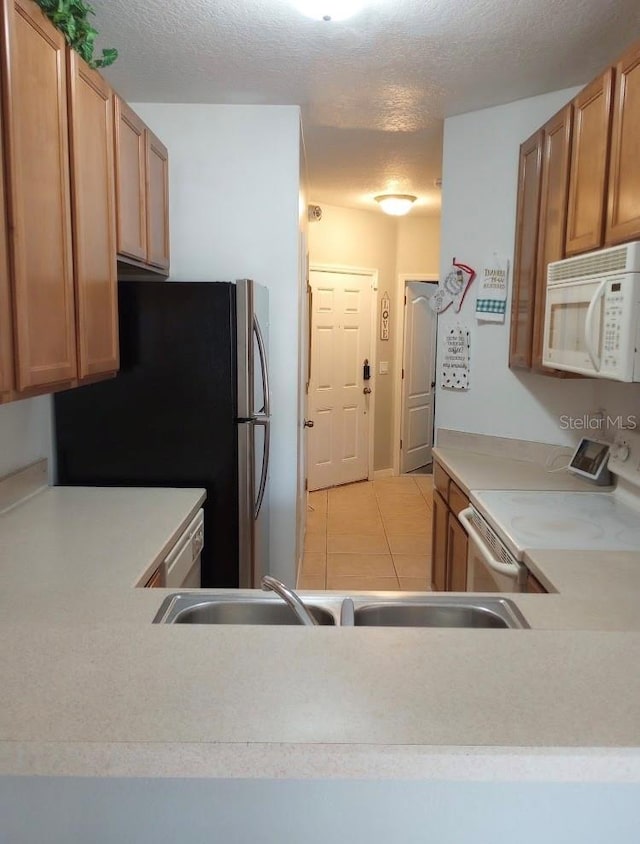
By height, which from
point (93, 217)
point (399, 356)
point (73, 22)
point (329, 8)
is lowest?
point (399, 356)

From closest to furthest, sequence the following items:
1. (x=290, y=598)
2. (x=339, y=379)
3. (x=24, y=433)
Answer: (x=290, y=598), (x=24, y=433), (x=339, y=379)

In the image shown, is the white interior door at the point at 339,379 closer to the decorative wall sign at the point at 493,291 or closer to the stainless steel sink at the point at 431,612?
the decorative wall sign at the point at 493,291

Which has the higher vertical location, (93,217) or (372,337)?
(93,217)

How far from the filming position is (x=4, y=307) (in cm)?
142

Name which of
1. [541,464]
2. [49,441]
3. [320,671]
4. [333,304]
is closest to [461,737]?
[320,671]

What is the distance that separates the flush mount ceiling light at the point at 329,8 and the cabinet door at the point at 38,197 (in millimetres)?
832

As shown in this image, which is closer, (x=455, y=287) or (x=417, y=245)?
(x=455, y=287)

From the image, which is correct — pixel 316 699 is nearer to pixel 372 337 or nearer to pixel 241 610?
pixel 241 610

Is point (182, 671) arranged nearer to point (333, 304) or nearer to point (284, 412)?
point (284, 412)

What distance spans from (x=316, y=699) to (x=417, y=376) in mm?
5839

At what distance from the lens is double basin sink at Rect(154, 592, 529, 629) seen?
1.42 m

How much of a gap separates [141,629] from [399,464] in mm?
5551

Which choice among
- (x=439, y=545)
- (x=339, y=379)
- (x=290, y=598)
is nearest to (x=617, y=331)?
(x=290, y=598)

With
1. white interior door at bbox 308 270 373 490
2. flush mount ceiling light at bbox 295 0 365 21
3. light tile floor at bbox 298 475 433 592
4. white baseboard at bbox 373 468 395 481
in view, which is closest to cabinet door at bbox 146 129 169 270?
flush mount ceiling light at bbox 295 0 365 21
